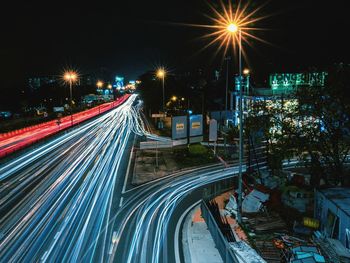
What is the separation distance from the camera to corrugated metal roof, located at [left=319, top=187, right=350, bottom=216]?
44.4ft

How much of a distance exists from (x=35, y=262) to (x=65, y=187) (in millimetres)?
9800

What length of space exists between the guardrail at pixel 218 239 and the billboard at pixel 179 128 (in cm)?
1844

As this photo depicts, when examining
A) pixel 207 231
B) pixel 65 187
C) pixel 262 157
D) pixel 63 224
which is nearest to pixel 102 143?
pixel 65 187

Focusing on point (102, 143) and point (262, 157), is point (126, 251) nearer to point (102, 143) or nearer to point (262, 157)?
point (262, 157)

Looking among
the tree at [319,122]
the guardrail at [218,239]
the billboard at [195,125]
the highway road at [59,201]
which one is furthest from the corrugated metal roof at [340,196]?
the billboard at [195,125]

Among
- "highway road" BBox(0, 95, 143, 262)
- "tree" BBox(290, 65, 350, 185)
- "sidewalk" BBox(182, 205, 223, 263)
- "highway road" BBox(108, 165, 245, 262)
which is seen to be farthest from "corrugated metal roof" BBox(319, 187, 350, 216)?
"highway road" BBox(0, 95, 143, 262)

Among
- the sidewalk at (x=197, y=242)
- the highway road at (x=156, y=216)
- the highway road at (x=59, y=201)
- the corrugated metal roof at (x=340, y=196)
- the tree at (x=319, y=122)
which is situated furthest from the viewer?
the tree at (x=319, y=122)

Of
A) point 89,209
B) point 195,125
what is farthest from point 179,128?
point 89,209

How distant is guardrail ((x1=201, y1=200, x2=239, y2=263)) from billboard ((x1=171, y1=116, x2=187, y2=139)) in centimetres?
1844

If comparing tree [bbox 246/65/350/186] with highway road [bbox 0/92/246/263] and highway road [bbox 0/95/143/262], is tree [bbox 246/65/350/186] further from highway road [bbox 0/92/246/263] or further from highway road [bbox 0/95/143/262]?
highway road [bbox 0/95/143/262]

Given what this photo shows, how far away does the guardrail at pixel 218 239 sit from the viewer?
430 inches

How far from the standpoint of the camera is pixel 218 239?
12.9 m

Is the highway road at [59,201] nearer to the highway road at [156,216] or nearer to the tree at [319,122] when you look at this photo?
the highway road at [156,216]

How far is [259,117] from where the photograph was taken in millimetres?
20156
